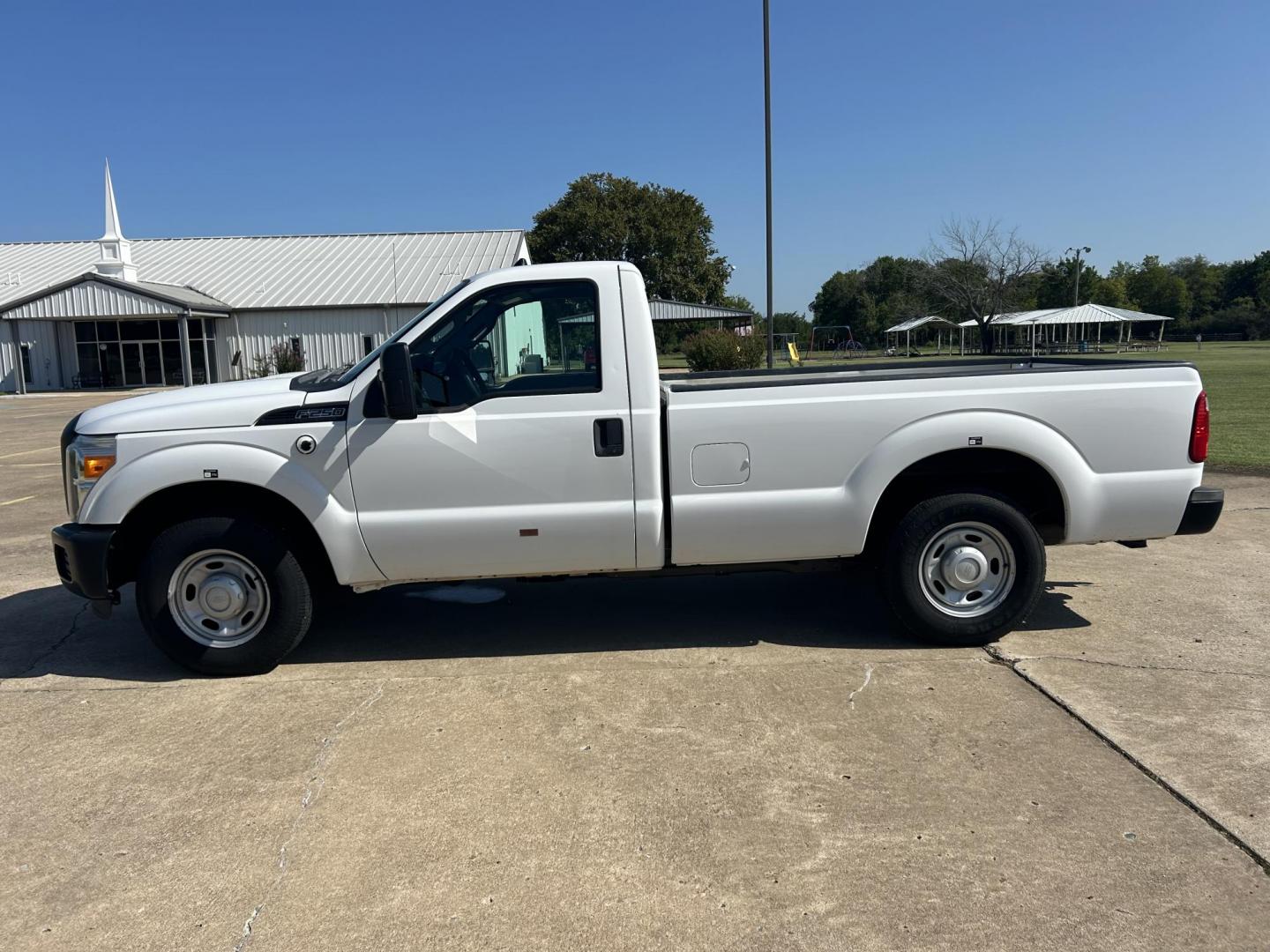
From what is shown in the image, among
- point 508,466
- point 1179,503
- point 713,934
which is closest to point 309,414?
point 508,466

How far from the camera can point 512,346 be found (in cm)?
486

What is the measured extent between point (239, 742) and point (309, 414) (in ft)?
5.22

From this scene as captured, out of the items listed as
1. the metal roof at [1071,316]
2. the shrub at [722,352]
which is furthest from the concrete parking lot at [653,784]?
the metal roof at [1071,316]

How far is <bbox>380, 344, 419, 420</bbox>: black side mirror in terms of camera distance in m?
4.48

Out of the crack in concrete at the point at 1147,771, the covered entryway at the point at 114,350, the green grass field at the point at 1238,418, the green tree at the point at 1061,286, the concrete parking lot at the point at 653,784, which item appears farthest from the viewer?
the green tree at the point at 1061,286

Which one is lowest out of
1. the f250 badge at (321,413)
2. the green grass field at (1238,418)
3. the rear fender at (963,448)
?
the green grass field at (1238,418)

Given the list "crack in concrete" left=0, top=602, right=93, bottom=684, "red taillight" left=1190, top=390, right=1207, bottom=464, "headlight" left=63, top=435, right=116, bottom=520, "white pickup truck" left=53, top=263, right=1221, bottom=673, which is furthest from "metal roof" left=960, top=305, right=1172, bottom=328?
"headlight" left=63, top=435, right=116, bottom=520

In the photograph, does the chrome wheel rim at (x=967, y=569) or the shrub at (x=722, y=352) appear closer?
the chrome wheel rim at (x=967, y=569)

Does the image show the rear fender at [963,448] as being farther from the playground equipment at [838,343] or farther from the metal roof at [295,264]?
the playground equipment at [838,343]

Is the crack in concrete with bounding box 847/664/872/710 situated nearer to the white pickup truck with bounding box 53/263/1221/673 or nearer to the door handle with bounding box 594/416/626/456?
the white pickup truck with bounding box 53/263/1221/673

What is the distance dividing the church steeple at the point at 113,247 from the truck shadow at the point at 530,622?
132ft

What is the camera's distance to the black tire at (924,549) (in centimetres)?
502

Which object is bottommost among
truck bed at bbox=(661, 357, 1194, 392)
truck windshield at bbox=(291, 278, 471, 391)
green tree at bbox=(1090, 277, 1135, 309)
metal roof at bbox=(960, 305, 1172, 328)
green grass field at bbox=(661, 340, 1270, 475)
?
green grass field at bbox=(661, 340, 1270, 475)

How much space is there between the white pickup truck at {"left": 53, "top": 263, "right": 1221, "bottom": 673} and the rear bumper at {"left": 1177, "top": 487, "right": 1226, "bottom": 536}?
10 mm
